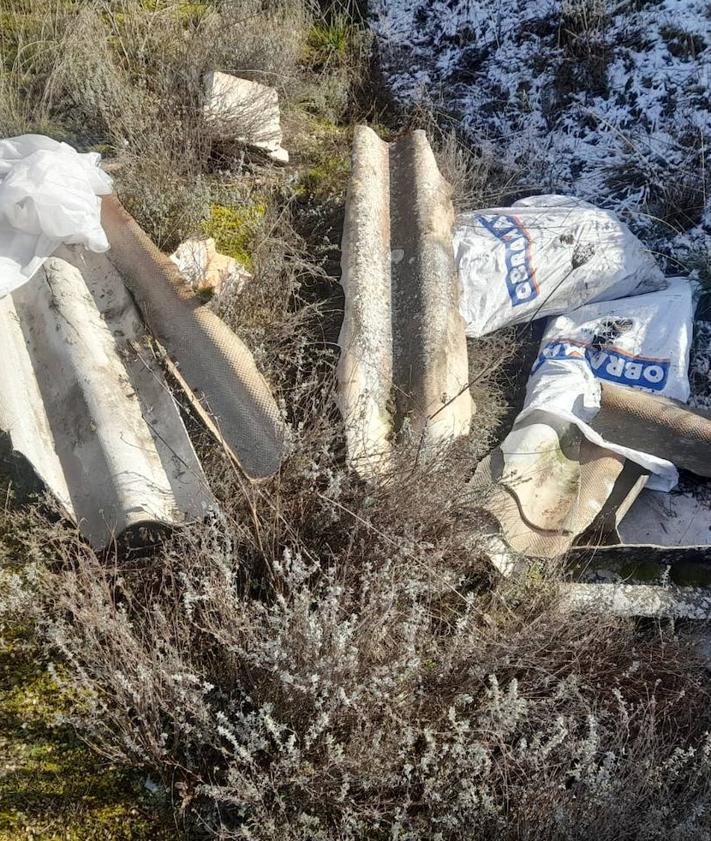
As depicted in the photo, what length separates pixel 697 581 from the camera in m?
2.82

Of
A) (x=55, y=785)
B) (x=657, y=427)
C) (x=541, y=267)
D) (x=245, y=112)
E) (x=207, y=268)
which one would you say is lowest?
(x=55, y=785)

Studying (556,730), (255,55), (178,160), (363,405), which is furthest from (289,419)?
(255,55)

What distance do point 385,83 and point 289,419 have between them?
3203mm

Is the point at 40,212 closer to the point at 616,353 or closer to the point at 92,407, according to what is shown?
the point at 92,407

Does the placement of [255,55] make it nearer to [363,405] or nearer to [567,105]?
[567,105]

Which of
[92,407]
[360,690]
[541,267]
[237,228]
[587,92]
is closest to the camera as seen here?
[360,690]

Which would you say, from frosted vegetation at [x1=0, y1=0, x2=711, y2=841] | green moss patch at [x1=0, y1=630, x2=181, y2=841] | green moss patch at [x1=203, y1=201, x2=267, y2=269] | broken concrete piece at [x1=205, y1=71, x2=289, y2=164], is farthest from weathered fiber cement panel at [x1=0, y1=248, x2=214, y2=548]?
broken concrete piece at [x1=205, y1=71, x2=289, y2=164]

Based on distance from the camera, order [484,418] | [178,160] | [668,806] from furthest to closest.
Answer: [178,160]
[484,418]
[668,806]

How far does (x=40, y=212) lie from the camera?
2.82m

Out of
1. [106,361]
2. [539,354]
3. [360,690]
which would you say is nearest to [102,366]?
[106,361]

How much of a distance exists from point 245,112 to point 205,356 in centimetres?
187

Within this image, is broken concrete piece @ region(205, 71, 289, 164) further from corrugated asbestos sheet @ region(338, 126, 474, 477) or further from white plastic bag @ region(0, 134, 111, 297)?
white plastic bag @ region(0, 134, 111, 297)

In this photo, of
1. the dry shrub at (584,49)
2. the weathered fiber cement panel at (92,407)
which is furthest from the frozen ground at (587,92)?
the weathered fiber cement panel at (92,407)

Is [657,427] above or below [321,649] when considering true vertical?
below
